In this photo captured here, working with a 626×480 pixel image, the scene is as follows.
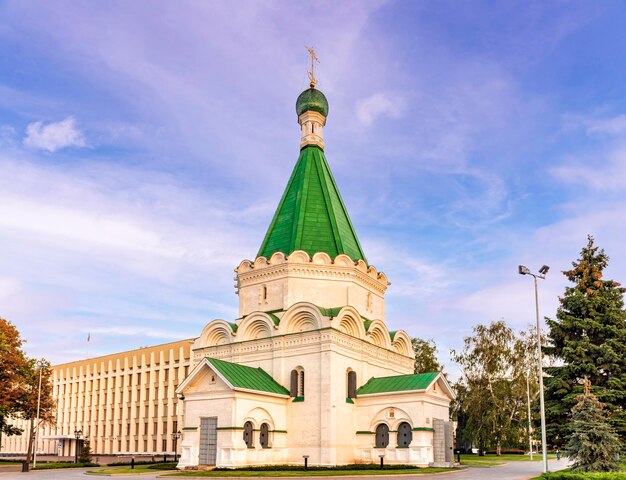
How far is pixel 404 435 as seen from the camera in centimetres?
2939

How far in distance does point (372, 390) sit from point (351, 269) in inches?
264

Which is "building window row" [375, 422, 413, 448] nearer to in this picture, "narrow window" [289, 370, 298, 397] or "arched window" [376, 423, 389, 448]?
"arched window" [376, 423, 389, 448]

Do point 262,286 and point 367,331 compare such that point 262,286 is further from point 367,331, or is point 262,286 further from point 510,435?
point 510,435

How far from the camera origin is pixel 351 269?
34.0m

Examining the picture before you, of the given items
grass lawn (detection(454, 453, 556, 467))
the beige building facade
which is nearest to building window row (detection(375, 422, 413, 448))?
grass lawn (detection(454, 453, 556, 467))

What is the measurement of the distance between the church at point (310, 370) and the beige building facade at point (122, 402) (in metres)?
19.1

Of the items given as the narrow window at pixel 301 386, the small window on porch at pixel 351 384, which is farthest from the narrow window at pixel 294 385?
the small window on porch at pixel 351 384

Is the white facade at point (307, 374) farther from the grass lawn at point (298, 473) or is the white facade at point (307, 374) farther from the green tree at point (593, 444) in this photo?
the green tree at point (593, 444)

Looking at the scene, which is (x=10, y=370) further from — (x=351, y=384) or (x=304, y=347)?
(x=351, y=384)

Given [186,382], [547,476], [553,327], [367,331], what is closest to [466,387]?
[367,331]

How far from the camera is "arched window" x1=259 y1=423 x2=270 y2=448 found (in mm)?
29314

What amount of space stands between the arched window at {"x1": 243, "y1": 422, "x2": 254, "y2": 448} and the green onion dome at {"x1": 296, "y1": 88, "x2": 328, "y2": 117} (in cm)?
2047

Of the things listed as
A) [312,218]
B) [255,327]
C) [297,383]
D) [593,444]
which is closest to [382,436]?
[297,383]

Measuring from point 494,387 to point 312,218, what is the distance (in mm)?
21640
